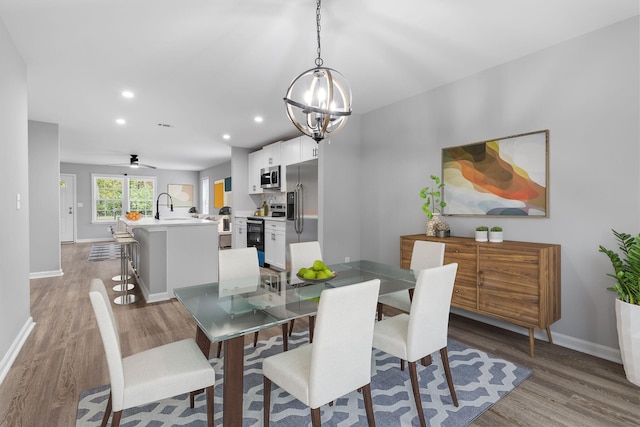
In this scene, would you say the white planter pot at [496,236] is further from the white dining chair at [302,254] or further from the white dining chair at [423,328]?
the white dining chair at [302,254]

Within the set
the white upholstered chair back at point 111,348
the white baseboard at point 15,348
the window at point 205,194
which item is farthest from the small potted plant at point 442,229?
the window at point 205,194

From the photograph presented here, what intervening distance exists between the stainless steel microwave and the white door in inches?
272

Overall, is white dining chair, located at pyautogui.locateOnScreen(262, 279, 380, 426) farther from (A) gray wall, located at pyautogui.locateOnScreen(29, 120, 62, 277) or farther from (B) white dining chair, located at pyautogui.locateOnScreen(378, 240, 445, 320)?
(A) gray wall, located at pyautogui.locateOnScreen(29, 120, 62, 277)

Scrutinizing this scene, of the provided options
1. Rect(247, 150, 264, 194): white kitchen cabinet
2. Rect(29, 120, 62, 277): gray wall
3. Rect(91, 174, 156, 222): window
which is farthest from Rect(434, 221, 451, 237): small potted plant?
Rect(91, 174, 156, 222): window

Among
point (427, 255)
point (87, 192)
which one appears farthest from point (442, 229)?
point (87, 192)

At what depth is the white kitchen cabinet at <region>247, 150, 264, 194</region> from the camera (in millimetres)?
6594

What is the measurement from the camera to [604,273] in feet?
8.16

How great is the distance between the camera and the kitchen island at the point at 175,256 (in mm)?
3982

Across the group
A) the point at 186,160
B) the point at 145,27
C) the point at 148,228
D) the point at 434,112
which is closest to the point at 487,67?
the point at 434,112

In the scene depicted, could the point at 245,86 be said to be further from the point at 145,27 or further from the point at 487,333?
the point at 487,333

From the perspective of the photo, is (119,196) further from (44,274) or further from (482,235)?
(482,235)

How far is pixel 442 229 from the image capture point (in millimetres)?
3389

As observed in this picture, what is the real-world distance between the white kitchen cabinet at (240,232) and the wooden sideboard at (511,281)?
4.60 metres

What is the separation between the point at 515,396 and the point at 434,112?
2.84 m
